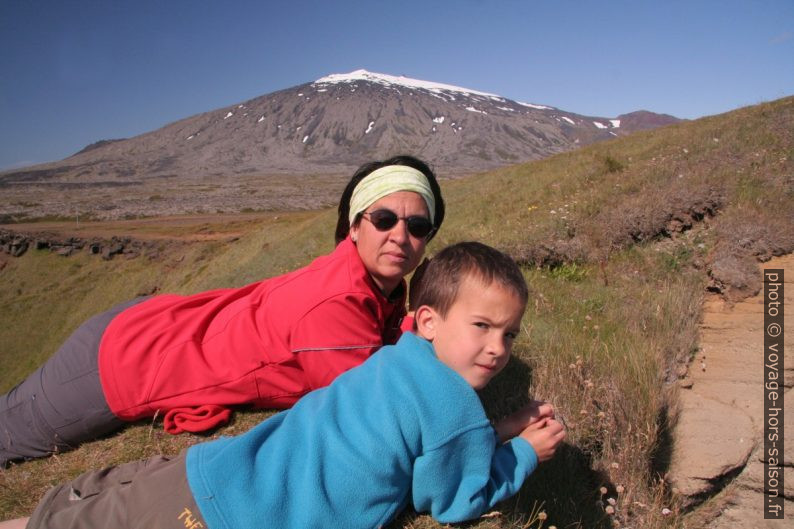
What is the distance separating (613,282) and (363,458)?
441 cm

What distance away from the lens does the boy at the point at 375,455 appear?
1951 millimetres

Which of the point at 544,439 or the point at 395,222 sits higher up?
the point at 395,222

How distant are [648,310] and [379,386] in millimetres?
3441

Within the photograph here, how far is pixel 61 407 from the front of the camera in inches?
117

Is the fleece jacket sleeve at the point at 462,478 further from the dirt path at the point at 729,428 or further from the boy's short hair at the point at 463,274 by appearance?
the dirt path at the point at 729,428

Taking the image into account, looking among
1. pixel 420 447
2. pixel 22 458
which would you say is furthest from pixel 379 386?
pixel 22 458

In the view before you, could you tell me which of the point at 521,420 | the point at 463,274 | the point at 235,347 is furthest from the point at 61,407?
the point at 521,420

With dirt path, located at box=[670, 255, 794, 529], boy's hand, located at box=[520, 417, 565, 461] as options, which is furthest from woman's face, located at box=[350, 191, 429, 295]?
dirt path, located at box=[670, 255, 794, 529]

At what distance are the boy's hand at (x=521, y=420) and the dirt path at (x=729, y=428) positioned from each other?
1.88m

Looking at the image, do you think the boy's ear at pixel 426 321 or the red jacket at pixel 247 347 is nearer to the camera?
the boy's ear at pixel 426 321

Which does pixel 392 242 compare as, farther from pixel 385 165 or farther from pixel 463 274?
pixel 463 274

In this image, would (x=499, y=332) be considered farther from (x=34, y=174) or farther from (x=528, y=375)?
(x=34, y=174)

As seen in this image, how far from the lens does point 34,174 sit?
163875mm

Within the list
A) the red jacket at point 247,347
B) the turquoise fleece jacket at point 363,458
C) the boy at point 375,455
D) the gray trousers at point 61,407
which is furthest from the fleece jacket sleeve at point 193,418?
the turquoise fleece jacket at point 363,458
